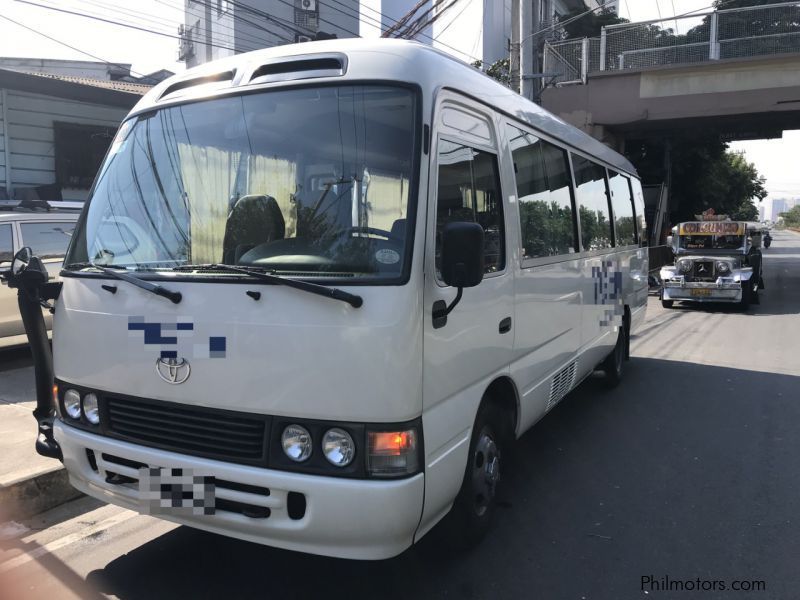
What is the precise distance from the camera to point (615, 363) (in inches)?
289

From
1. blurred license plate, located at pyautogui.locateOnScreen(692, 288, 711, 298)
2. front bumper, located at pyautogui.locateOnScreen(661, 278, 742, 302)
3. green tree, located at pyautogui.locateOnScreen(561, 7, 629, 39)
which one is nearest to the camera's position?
front bumper, located at pyautogui.locateOnScreen(661, 278, 742, 302)

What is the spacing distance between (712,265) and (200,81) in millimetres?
Result: 14416

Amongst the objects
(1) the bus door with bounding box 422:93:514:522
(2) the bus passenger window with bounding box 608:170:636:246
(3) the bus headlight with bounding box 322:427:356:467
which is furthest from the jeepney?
(3) the bus headlight with bounding box 322:427:356:467

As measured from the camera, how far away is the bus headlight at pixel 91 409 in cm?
311

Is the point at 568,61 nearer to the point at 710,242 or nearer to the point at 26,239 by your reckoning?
the point at 710,242

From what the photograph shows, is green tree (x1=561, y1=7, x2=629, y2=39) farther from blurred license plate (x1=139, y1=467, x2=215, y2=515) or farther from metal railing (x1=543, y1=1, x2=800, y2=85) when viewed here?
blurred license plate (x1=139, y1=467, x2=215, y2=515)

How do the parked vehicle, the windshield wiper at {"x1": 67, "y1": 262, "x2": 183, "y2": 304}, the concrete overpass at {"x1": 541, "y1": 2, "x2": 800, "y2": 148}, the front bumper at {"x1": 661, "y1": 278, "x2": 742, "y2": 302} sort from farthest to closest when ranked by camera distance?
the concrete overpass at {"x1": 541, "y1": 2, "x2": 800, "y2": 148}, the front bumper at {"x1": 661, "y1": 278, "x2": 742, "y2": 302}, the parked vehicle, the windshield wiper at {"x1": 67, "y1": 262, "x2": 183, "y2": 304}

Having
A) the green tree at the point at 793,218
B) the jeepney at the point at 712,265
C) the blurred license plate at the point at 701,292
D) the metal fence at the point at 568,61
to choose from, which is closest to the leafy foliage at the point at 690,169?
the metal fence at the point at 568,61

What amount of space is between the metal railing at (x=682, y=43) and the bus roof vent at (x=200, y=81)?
14.4 metres

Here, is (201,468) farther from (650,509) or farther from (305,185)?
(650,509)

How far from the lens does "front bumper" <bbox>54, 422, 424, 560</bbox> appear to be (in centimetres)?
255

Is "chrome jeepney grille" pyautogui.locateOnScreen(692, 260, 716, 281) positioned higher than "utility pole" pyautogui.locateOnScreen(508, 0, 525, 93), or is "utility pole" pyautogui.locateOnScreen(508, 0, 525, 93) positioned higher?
"utility pole" pyautogui.locateOnScreen(508, 0, 525, 93)

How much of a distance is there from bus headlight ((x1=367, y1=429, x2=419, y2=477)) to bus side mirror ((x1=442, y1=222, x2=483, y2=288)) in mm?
665

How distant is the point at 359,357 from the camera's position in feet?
8.33
